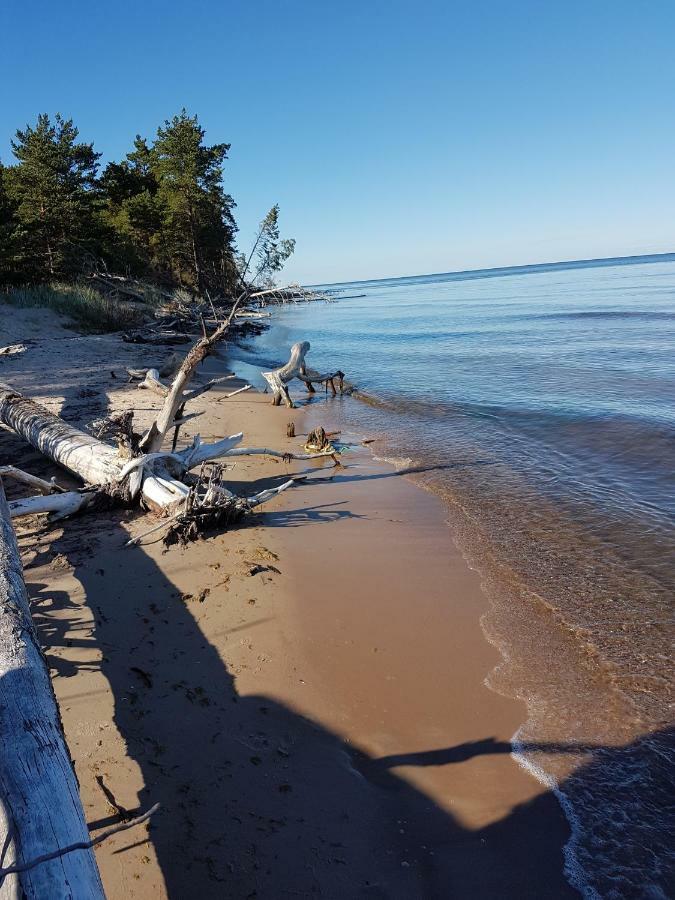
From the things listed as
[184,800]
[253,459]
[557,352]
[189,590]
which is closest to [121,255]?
[557,352]

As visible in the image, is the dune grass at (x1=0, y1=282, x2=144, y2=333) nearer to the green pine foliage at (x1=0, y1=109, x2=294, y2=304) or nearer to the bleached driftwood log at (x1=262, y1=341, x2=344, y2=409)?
the green pine foliage at (x1=0, y1=109, x2=294, y2=304)

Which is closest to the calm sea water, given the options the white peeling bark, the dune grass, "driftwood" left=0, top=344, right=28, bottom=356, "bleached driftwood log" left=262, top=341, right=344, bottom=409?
"bleached driftwood log" left=262, top=341, right=344, bottom=409

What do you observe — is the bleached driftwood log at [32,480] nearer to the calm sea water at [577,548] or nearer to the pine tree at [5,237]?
the calm sea water at [577,548]

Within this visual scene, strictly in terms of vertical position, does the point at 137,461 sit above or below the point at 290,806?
above

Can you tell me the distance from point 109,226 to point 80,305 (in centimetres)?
1119

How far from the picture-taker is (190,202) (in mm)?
31375

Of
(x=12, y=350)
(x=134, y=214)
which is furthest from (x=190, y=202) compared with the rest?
(x=12, y=350)

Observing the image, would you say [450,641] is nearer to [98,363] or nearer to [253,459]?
[253,459]

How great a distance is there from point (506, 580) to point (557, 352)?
51.3ft

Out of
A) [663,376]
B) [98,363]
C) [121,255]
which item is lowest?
[663,376]

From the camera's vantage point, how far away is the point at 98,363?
1402 cm

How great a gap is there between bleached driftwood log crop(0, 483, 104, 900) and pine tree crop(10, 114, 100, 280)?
25337mm

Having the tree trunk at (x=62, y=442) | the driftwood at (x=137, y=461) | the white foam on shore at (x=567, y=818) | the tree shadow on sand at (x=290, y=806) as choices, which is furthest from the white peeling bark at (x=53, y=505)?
the white foam on shore at (x=567, y=818)

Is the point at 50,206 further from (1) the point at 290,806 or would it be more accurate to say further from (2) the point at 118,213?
(1) the point at 290,806
